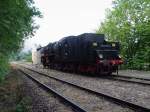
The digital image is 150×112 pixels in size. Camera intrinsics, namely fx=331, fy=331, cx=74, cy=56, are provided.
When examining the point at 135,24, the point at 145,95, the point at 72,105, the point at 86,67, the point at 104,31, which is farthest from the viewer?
the point at 104,31

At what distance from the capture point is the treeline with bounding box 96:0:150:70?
3394cm

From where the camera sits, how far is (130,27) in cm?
3497

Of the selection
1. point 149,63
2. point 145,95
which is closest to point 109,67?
point 149,63

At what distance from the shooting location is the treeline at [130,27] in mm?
33938

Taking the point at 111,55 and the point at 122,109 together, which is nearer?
the point at 122,109

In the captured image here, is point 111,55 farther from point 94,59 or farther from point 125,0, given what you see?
point 125,0

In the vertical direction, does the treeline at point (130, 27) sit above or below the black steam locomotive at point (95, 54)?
above

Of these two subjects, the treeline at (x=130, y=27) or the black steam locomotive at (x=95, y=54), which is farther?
the treeline at (x=130, y=27)

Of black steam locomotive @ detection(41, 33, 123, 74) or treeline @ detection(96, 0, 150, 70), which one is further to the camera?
treeline @ detection(96, 0, 150, 70)

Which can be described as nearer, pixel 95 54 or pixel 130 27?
pixel 95 54

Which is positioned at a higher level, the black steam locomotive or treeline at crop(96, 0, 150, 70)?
treeline at crop(96, 0, 150, 70)

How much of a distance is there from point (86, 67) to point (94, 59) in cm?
250

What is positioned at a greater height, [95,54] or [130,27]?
[130,27]

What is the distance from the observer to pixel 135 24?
3516 cm
